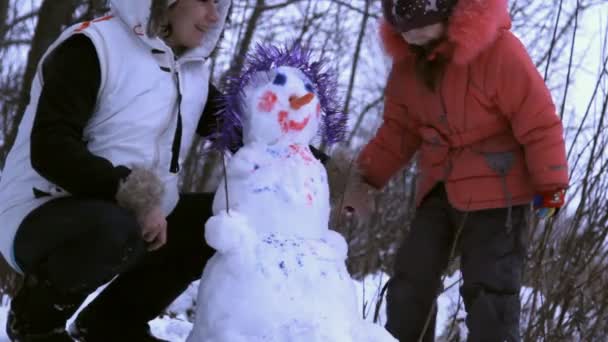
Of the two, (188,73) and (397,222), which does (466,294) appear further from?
(397,222)

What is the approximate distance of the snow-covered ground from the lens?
7.80ft

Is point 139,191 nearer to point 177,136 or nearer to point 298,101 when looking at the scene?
point 177,136

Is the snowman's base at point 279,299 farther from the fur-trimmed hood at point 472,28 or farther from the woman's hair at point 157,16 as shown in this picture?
the fur-trimmed hood at point 472,28

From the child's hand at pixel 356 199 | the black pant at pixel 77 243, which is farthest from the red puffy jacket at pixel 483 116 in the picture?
the black pant at pixel 77 243

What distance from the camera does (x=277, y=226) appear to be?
1703 millimetres

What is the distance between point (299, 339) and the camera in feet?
5.05

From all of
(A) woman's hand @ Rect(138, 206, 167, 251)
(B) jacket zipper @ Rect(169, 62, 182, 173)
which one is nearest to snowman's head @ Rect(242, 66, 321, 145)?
(B) jacket zipper @ Rect(169, 62, 182, 173)

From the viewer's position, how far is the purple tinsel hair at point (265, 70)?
1.88 meters

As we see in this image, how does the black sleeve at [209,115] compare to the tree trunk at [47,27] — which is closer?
the black sleeve at [209,115]

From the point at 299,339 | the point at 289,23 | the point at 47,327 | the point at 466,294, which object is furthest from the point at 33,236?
the point at 289,23

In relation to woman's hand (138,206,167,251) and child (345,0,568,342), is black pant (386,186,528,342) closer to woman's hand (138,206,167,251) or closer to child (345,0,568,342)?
child (345,0,568,342)

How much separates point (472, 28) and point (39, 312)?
154 cm

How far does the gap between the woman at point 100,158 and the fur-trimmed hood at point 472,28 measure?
2.46 feet

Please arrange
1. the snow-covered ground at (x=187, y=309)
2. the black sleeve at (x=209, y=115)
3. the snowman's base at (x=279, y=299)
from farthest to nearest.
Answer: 1. the snow-covered ground at (x=187, y=309)
2. the black sleeve at (x=209, y=115)
3. the snowman's base at (x=279, y=299)
